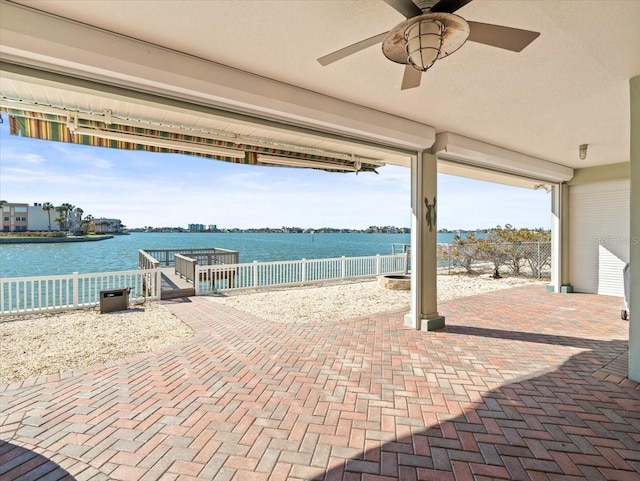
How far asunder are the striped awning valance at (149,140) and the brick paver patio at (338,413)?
2.44 meters

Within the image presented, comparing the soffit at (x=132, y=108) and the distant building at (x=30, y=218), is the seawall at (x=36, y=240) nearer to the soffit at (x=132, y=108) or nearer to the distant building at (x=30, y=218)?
the distant building at (x=30, y=218)

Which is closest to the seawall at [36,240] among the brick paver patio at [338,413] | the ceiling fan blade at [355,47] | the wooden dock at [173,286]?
the wooden dock at [173,286]

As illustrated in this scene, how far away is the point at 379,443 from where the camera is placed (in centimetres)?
222

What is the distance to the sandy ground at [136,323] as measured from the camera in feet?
12.6

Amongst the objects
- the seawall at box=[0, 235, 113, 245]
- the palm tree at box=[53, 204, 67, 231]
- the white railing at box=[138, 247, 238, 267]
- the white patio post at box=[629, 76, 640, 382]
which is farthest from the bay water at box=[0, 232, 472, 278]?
the white patio post at box=[629, 76, 640, 382]

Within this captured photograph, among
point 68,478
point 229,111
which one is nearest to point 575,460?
point 68,478

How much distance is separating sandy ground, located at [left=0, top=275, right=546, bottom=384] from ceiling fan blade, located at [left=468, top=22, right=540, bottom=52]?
14.8 feet

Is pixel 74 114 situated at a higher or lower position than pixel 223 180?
lower

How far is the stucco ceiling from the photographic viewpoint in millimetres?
2043

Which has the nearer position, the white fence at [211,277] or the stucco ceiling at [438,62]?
the stucco ceiling at [438,62]

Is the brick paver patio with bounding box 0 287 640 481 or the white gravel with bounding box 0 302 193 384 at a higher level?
the brick paver patio with bounding box 0 287 640 481

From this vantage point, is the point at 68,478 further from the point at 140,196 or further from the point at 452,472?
the point at 140,196

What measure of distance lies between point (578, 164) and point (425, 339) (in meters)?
5.83

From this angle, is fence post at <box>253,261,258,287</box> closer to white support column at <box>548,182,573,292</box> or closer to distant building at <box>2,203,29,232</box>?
white support column at <box>548,182,573,292</box>
